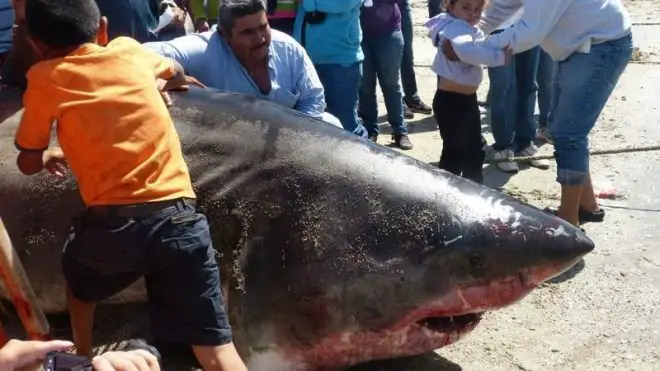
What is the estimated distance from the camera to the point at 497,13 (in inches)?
211

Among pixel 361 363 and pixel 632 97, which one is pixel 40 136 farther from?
pixel 632 97

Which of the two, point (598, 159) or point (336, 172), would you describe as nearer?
point (336, 172)

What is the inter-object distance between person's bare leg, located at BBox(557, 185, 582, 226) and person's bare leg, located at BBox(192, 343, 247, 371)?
8.03 feet

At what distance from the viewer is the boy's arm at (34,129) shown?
2.81 m

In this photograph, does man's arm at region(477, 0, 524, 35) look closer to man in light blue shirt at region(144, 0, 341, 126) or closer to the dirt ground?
the dirt ground

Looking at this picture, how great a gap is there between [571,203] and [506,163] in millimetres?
1267

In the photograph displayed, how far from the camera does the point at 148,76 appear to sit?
2920 millimetres

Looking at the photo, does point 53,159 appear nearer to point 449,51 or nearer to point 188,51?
point 188,51

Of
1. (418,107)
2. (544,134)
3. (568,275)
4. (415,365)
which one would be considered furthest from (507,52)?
(418,107)

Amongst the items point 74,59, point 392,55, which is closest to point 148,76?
point 74,59

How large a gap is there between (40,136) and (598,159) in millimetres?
4326

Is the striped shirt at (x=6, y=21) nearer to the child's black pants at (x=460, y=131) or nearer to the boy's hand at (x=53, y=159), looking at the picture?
the boy's hand at (x=53, y=159)

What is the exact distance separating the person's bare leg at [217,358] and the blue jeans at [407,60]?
4.85m

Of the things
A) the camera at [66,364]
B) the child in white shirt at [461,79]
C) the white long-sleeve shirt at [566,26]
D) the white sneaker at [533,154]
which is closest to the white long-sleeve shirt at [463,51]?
the child in white shirt at [461,79]
